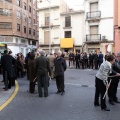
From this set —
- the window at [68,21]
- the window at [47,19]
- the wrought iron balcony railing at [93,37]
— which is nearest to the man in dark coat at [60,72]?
the wrought iron balcony railing at [93,37]

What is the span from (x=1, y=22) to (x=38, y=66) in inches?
1658

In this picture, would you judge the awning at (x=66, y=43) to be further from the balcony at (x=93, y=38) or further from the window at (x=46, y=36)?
the window at (x=46, y=36)

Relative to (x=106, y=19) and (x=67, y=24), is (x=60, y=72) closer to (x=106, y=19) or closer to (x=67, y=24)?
(x=106, y=19)

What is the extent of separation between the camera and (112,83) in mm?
7602

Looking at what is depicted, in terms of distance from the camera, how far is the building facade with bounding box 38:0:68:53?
38.6 meters

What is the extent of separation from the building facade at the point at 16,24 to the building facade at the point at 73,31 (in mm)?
13301

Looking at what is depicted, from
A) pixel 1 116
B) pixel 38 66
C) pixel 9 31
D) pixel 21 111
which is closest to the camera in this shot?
pixel 1 116

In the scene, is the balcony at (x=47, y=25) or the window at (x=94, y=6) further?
the balcony at (x=47, y=25)

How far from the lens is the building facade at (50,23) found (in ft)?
127

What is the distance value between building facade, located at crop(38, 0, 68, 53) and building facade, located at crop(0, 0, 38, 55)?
30.1 feet

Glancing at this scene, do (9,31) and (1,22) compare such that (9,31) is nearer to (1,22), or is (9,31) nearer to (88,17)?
(1,22)

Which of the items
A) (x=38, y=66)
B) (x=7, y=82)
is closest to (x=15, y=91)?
(x=7, y=82)

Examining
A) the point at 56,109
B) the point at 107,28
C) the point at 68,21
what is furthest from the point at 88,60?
the point at 56,109

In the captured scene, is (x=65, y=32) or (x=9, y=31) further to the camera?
(x=9, y=31)
